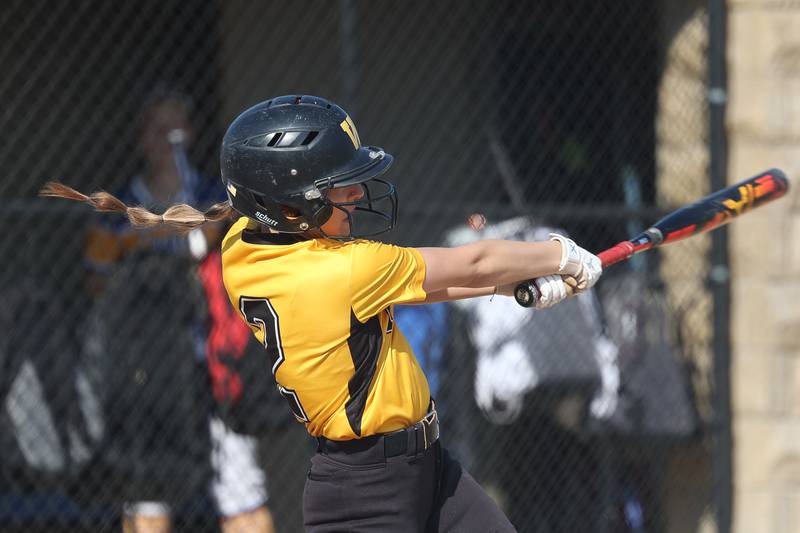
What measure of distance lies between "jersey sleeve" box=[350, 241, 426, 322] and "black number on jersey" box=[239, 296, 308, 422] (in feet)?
0.70

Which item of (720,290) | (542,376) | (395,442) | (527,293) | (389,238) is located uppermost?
(527,293)

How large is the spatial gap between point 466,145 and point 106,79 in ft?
5.37

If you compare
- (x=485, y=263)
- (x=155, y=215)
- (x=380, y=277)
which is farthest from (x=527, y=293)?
(x=155, y=215)

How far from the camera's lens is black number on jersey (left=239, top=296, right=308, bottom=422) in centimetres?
285

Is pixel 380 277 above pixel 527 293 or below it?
above

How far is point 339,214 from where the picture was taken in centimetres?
288

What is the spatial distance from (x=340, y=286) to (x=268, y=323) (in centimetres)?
23

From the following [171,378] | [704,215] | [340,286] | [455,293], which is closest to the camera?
[340,286]

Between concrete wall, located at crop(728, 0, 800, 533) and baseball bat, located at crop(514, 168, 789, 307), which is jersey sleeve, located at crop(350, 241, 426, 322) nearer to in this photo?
baseball bat, located at crop(514, 168, 789, 307)

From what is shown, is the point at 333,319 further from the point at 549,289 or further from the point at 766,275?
the point at 766,275

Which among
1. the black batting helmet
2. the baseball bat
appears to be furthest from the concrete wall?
the black batting helmet

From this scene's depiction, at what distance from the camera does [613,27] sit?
5230 millimetres

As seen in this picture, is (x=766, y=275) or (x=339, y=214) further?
(x=766, y=275)

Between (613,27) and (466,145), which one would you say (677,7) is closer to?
(613,27)
